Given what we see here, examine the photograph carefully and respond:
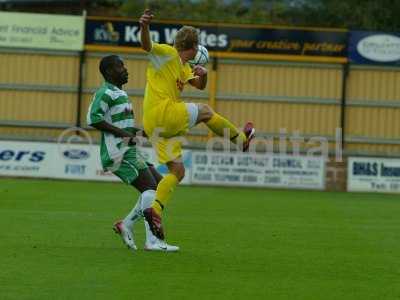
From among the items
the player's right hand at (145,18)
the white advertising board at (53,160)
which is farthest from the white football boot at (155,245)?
the white advertising board at (53,160)

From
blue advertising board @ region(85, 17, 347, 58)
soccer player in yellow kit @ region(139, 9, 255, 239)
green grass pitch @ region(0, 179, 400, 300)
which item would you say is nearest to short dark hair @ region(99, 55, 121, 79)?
soccer player in yellow kit @ region(139, 9, 255, 239)

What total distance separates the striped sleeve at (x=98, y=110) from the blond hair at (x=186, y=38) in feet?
3.31

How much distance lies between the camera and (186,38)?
477 inches

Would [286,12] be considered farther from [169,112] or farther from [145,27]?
[145,27]

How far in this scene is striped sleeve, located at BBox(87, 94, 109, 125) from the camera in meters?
12.0

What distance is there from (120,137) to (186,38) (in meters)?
1.30

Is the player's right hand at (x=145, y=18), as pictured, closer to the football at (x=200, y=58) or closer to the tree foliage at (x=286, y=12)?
the football at (x=200, y=58)

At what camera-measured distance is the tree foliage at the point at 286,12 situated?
44281 mm

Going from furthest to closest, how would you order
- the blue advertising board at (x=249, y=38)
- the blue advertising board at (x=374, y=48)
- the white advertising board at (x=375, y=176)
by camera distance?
1. the blue advertising board at (x=249, y=38)
2. the blue advertising board at (x=374, y=48)
3. the white advertising board at (x=375, y=176)

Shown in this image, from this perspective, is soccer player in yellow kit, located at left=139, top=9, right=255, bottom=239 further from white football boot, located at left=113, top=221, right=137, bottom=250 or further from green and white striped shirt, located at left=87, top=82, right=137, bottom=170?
white football boot, located at left=113, top=221, right=137, bottom=250

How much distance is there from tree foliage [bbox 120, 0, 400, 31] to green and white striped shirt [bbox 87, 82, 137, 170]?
31347 millimetres

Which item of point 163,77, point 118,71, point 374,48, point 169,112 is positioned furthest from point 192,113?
point 374,48

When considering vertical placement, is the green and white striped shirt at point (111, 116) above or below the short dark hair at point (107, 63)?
below

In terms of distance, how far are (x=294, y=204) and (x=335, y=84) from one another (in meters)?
10.1
